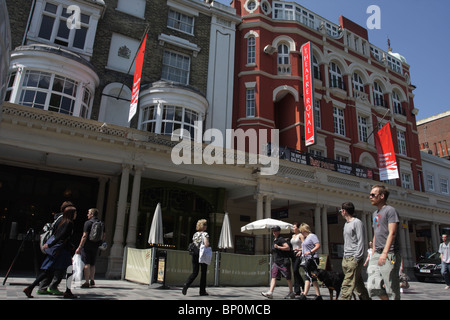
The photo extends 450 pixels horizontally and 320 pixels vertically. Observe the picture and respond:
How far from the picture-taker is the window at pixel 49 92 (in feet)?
50.1

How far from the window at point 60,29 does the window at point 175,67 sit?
15.5 ft

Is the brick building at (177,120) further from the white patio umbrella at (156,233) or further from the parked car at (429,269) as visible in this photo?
the parked car at (429,269)

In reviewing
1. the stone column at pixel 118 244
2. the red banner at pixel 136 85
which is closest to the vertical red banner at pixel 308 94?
the red banner at pixel 136 85

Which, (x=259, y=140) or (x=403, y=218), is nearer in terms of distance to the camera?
(x=259, y=140)

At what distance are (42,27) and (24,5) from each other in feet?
4.38

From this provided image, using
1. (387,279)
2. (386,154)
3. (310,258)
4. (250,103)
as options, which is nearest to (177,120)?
(250,103)

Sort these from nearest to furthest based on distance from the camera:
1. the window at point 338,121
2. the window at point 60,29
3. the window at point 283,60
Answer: the window at point 60,29 → the window at point 283,60 → the window at point 338,121

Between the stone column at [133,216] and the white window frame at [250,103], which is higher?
the white window frame at [250,103]

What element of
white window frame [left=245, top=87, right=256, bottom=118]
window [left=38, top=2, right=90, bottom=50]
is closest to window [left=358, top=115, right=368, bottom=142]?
white window frame [left=245, top=87, right=256, bottom=118]

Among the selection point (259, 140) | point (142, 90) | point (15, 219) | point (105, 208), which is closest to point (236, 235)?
point (259, 140)

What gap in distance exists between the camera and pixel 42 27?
57.6ft

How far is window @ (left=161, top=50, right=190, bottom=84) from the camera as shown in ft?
68.0

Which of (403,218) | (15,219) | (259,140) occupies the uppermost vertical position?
(259,140)
